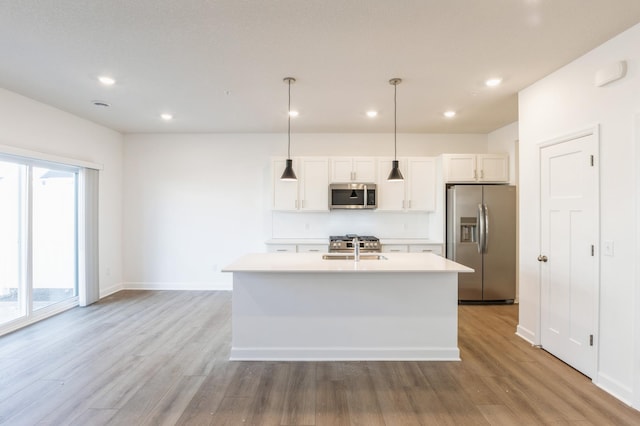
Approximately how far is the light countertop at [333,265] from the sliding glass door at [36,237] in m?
2.86

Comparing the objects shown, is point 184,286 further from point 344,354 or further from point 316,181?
point 344,354

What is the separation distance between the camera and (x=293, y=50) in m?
2.62

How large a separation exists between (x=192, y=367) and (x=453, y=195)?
4001 mm

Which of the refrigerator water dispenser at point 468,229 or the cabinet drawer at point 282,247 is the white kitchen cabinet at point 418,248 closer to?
the refrigerator water dispenser at point 468,229

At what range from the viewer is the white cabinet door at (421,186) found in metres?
5.16

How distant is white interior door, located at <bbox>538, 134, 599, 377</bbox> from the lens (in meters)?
2.62

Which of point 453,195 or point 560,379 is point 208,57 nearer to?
point 453,195

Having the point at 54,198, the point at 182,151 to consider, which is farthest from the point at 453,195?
the point at 54,198

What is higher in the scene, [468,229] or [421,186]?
[421,186]

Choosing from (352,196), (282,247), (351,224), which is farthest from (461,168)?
(282,247)

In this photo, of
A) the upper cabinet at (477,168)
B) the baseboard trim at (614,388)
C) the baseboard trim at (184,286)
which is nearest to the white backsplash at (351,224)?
the upper cabinet at (477,168)

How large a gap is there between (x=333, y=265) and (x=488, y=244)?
2889 millimetres

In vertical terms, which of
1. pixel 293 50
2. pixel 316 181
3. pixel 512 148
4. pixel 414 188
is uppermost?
pixel 293 50

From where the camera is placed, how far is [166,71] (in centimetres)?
304
